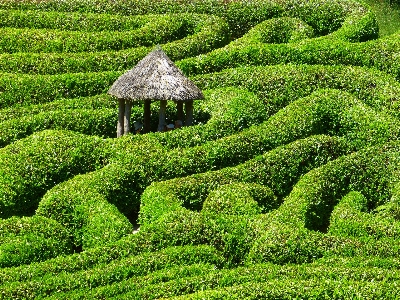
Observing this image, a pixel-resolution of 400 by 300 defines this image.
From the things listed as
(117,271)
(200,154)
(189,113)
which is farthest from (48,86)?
(117,271)

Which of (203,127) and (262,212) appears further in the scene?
(203,127)

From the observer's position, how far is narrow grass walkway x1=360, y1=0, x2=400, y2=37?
42.5 meters

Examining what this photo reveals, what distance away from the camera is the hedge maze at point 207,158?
2134cm

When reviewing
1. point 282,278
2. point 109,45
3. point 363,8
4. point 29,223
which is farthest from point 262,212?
point 363,8

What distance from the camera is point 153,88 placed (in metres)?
29.0

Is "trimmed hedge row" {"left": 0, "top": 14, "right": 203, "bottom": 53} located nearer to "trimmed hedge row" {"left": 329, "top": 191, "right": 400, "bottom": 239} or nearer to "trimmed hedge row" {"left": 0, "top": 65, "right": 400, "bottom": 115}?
"trimmed hedge row" {"left": 0, "top": 65, "right": 400, "bottom": 115}

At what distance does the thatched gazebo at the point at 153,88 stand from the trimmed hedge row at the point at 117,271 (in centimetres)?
789

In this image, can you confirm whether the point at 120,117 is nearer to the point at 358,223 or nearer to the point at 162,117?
the point at 162,117

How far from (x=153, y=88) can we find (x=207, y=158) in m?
3.50

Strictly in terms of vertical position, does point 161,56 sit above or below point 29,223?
above

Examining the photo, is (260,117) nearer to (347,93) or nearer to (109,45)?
(347,93)

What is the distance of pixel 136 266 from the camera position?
21.4m

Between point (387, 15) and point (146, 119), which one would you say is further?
point (387, 15)

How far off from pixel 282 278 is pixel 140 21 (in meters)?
18.8
